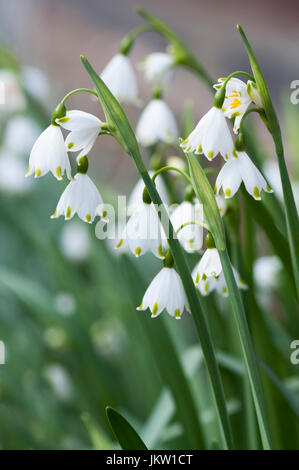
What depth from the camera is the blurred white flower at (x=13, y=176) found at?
1.64 m

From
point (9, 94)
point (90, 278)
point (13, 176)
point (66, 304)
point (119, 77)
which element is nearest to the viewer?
point (119, 77)

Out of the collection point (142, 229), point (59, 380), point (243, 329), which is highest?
point (142, 229)

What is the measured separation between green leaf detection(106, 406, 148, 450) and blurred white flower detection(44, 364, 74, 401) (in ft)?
2.41

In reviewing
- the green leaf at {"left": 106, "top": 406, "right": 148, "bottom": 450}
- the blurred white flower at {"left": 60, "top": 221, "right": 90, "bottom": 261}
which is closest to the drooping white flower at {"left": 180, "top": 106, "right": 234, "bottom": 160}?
the green leaf at {"left": 106, "top": 406, "right": 148, "bottom": 450}

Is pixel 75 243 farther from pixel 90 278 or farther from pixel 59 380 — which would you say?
pixel 59 380

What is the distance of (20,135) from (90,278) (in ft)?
1.58

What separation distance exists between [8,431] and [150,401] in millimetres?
284

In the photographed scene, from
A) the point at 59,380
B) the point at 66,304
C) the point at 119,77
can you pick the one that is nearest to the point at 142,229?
the point at 119,77

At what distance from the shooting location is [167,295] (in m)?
0.53

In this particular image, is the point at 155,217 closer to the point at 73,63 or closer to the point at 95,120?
the point at 95,120

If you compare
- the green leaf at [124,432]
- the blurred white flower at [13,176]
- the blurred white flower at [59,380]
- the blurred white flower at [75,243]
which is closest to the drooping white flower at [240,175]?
the green leaf at [124,432]

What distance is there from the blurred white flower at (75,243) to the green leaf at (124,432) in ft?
3.47

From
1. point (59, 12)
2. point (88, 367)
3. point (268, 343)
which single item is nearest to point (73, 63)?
point (59, 12)

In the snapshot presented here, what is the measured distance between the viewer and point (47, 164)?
1.64 ft
